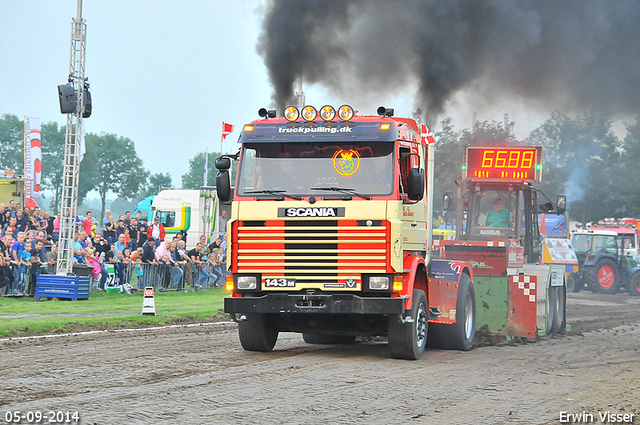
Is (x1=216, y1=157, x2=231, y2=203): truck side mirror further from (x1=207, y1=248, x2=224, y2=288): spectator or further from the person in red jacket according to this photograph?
the person in red jacket

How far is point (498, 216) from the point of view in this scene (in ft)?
54.2

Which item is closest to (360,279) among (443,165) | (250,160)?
(250,160)

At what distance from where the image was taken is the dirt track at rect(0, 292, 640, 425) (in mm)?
6980

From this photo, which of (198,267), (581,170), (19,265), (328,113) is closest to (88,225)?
(198,267)

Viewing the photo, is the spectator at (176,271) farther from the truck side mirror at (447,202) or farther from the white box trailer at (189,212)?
the truck side mirror at (447,202)

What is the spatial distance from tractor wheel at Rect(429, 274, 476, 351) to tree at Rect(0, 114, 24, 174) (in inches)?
2778

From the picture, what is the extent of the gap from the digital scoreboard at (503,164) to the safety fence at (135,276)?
1000cm

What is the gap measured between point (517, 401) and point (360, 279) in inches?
111

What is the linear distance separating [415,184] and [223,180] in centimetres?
251

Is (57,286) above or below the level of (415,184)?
below

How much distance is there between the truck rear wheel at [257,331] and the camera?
1105 centimetres

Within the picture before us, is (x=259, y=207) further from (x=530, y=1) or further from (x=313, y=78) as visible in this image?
(x=530, y=1)

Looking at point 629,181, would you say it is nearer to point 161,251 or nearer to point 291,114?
point 161,251

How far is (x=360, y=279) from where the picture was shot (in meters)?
9.99
